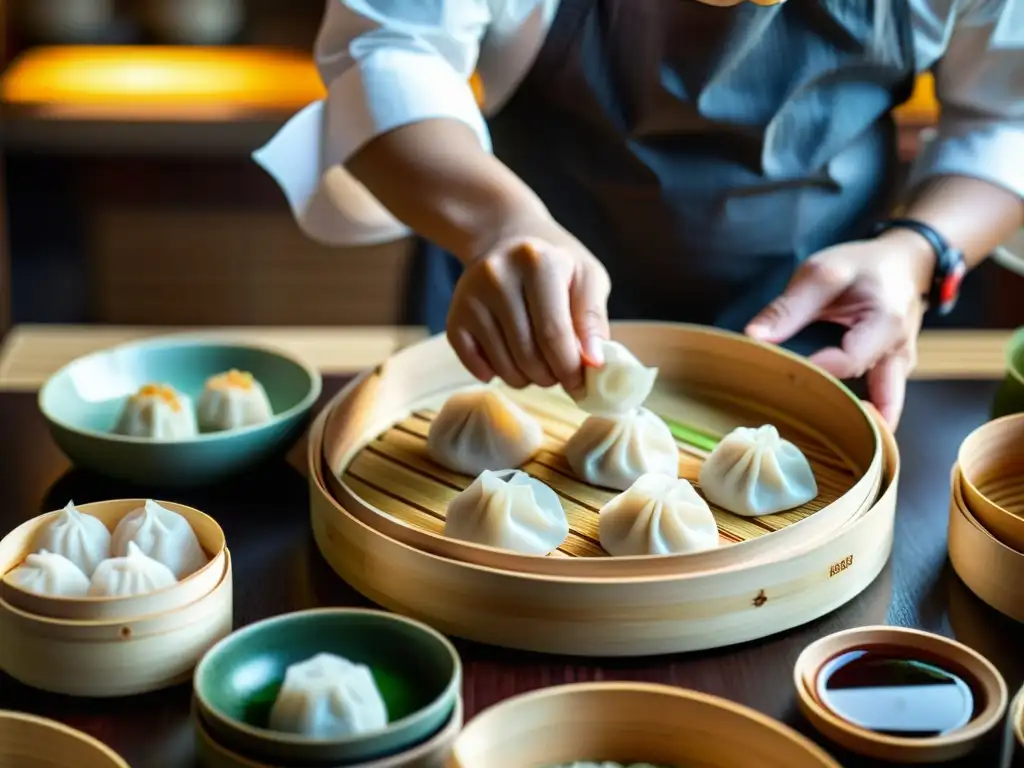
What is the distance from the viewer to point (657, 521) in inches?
53.4

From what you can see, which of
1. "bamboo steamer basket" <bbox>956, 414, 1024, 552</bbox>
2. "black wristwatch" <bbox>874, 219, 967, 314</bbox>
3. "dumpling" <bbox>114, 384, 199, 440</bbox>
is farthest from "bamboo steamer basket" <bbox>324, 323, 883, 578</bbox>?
"black wristwatch" <bbox>874, 219, 967, 314</bbox>

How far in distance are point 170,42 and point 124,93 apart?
1.09ft

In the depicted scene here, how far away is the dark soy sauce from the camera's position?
109 cm

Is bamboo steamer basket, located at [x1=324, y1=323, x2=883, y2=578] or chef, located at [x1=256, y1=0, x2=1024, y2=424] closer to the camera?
bamboo steamer basket, located at [x1=324, y1=323, x2=883, y2=578]

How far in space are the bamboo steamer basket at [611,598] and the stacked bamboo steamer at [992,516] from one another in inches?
4.7

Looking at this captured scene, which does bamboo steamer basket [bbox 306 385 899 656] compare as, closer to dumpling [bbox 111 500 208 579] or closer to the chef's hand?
dumpling [bbox 111 500 208 579]

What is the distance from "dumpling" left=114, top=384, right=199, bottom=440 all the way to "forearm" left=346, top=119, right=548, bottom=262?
40 cm

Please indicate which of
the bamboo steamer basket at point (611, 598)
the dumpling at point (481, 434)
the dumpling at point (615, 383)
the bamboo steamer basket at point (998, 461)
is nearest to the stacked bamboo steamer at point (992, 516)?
the bamboo steamer basket at point (998, 461)

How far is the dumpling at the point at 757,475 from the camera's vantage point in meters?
1.46

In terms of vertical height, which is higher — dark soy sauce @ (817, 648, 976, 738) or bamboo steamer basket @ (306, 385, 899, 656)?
dark soy sauce @ (817, 648, 976, 738)

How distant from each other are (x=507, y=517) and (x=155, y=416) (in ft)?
1.72

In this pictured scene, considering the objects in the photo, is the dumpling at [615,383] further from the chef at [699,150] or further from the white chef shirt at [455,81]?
the white chef shirt at [455,81]

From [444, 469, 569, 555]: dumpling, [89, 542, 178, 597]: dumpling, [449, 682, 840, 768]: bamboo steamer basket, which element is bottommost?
[444, 469, 569, 555]: dumpling

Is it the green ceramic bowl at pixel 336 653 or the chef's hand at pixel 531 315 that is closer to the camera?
the green ceramic bowl at pixel 336 653
